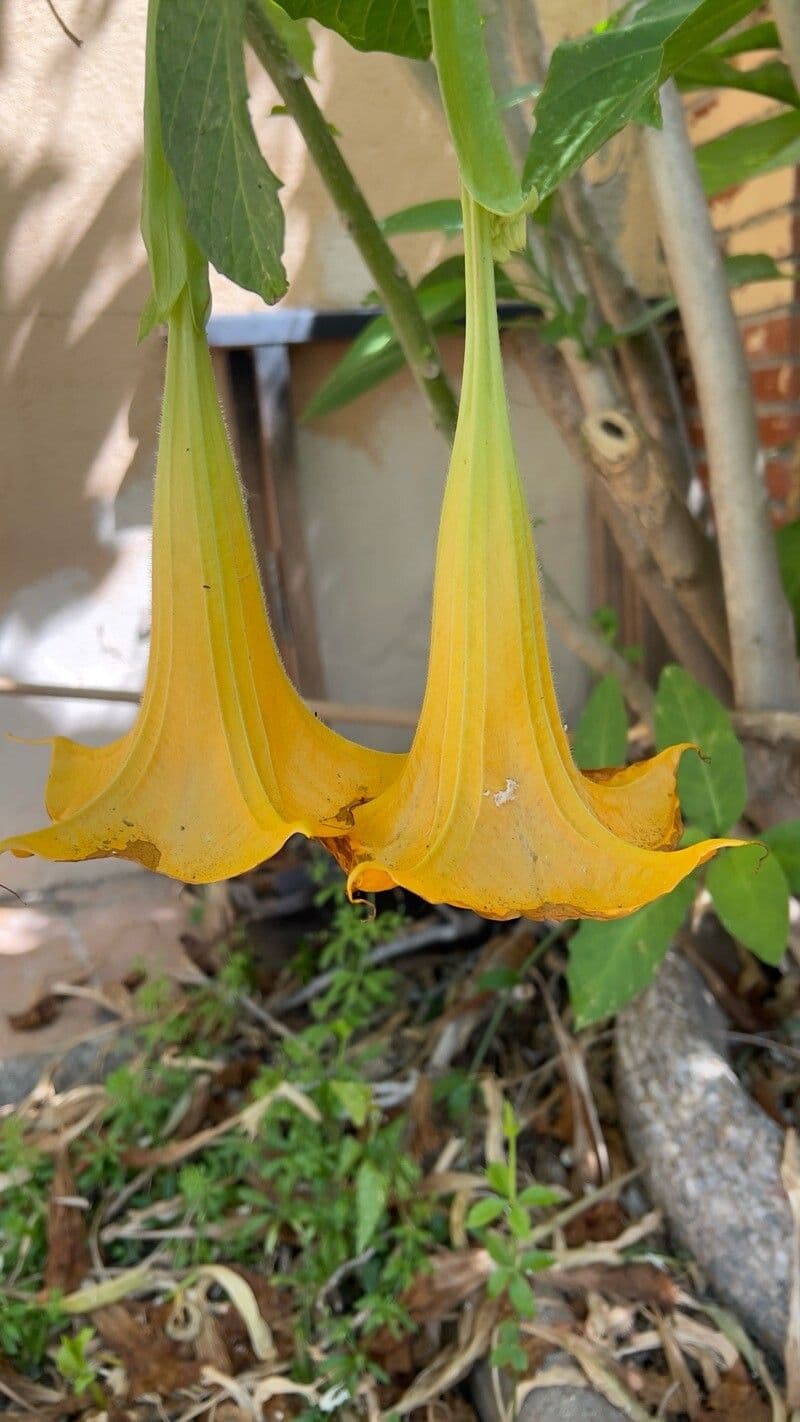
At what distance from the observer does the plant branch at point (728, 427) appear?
673 millimetres

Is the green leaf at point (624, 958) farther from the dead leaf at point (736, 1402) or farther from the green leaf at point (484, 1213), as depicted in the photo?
the dead leaf at point (736, 1402)

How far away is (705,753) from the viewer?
0.68 meters

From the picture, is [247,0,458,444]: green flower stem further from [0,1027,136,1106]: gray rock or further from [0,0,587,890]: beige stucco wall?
[0,1027,136,1106]: gray rock

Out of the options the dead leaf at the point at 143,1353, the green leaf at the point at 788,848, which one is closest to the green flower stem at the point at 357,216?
the green leaf at the point at 788,848

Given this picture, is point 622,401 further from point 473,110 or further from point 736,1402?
point 736,1402

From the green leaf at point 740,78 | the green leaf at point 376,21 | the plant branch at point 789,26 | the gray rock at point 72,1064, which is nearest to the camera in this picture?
the green leaf at point 376,21

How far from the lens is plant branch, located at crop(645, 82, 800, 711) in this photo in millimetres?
673

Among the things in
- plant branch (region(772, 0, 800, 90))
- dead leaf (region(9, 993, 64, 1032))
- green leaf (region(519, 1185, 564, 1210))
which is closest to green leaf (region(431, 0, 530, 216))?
plant branch (region(772, 0, 800, 90))

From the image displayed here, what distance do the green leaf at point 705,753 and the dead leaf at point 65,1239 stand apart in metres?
0.61

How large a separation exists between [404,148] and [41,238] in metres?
0.44

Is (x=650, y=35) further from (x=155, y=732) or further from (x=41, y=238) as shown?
(x=41, y=238)

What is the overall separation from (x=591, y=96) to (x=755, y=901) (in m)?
0.48

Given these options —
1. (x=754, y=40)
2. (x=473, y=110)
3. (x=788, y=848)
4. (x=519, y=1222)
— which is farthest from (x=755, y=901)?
(x=754, y=40)

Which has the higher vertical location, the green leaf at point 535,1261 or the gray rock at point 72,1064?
the gray rock at point 72,1064
